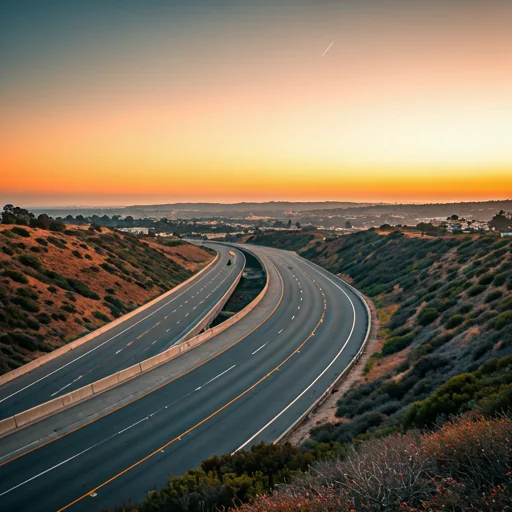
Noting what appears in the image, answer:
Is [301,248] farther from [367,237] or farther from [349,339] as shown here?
[349,339]

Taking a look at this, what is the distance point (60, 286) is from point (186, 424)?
96.2 feet

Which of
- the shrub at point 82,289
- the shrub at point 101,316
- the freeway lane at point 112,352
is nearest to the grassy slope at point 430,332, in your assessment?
the freeway lane at point 112,352

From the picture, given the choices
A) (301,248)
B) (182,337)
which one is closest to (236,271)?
(182,337)

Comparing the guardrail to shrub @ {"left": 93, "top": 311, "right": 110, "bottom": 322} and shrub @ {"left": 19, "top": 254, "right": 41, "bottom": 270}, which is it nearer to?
shrub @ {"left": 93, "top": 311, "right": 110, "bottom": 322}

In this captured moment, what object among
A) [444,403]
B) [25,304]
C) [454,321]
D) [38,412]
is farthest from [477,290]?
[25,304]

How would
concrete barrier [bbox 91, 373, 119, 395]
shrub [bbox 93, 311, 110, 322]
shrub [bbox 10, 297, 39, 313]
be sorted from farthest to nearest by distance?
shrub [bbox 93, 311, 110, 322] → shrub [bbox 10, 297, 39, 313] → concrete barrier [bbox 91, 373, 119, 395]

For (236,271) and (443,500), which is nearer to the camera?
(443,500)

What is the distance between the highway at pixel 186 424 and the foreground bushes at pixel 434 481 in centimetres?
1012

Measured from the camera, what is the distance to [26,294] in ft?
124

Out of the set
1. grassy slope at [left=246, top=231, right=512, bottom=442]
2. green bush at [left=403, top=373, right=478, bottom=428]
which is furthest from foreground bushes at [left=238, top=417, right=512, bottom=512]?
grassy slope at [left=246, top=231, right=512, bottom=442]

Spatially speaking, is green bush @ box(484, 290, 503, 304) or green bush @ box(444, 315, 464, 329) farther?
green bush @ box(484, 290, 503, 304)

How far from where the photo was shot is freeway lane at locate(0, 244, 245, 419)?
25.0 metres

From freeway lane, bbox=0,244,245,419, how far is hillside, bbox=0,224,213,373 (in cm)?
218

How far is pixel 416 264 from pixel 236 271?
38299 mm
